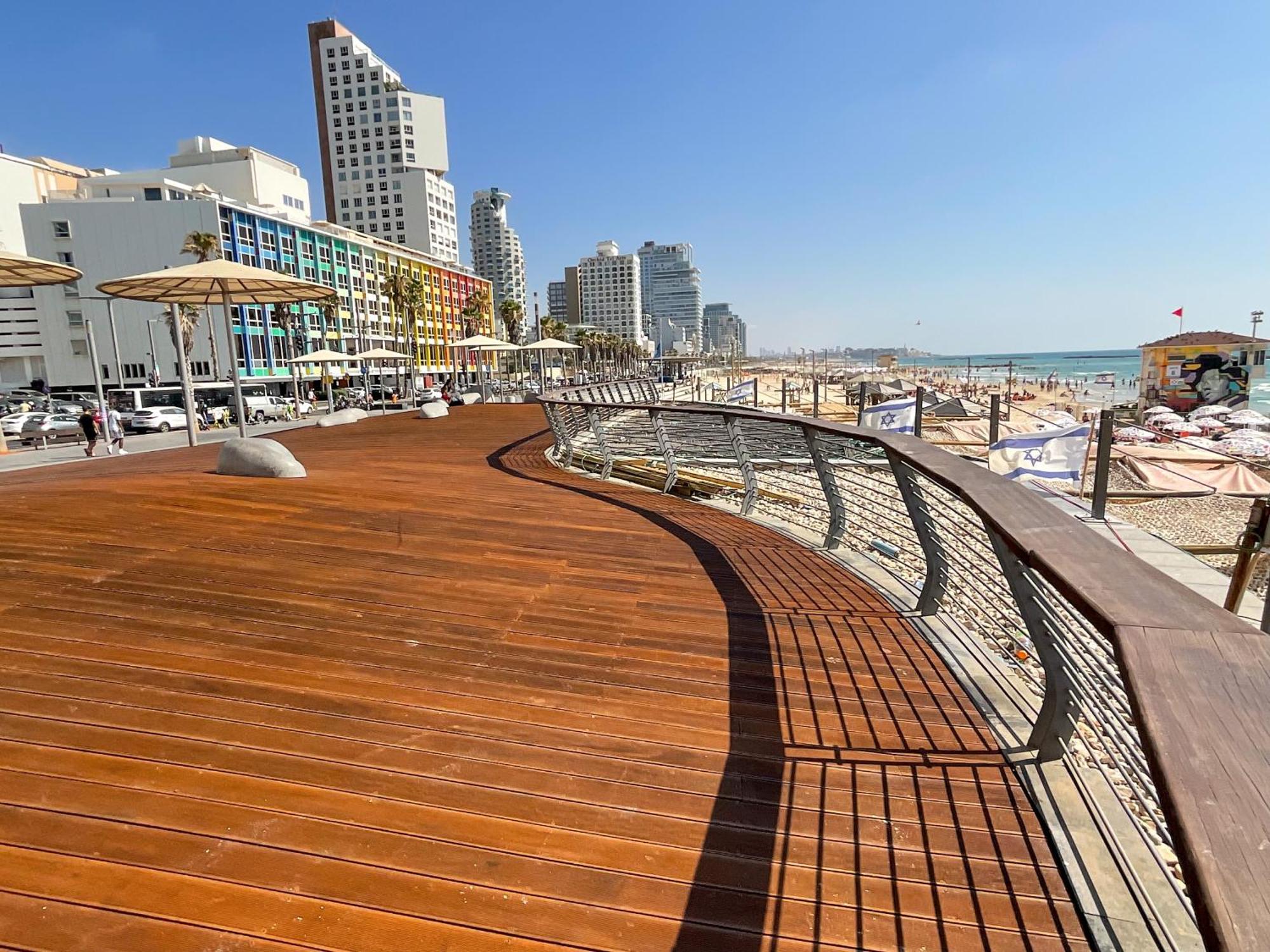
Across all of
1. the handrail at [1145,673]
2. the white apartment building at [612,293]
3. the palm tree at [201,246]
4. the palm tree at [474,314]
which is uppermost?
the white apartment building at [612,293]

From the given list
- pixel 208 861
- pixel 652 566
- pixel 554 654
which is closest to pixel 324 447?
pixel 652 566

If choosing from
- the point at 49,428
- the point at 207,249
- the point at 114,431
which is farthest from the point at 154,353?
the point at 114,431

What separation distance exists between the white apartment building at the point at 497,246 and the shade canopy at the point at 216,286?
151433 millimetres

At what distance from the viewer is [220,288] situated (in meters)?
10.6

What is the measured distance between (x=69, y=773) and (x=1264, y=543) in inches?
287

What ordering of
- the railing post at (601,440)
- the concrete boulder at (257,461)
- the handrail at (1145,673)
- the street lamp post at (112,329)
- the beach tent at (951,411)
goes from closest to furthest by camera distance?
the handrail at (1145,673)
the concrete boulder at (257,461)
the railing post at (601,440)
the beach tent at (951,411)
the street lamp post at (112,329)

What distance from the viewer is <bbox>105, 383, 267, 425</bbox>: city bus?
34.6 m

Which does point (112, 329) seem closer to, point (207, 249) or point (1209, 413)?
point (207, 249)

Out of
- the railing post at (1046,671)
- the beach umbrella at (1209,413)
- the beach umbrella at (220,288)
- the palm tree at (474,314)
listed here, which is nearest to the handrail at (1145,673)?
the railing post at (1046,671)

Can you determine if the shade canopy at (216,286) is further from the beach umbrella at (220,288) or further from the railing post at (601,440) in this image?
the railing post at (601,440)

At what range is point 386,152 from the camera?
108938 millimetres

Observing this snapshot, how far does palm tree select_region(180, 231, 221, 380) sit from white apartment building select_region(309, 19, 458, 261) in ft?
197

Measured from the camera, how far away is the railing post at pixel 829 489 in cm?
470

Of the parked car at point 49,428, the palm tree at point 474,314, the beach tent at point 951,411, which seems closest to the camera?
the parked car at point 49,428
